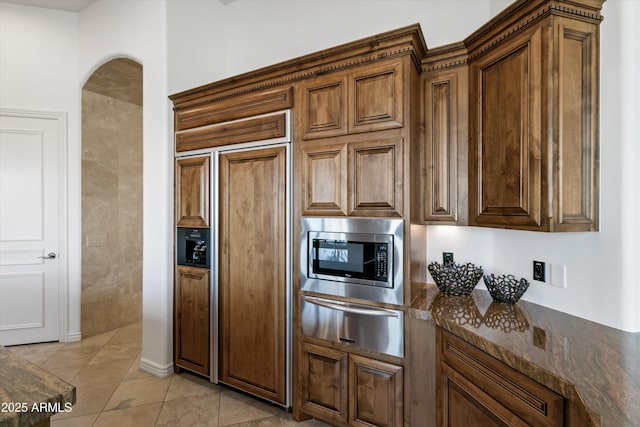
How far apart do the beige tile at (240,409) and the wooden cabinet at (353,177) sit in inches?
57.2

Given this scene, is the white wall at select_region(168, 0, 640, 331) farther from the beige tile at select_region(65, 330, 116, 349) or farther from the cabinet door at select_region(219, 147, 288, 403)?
the beige tile at select_region(65, 330, 116, 349)

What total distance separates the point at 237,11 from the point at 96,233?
289 centimetres

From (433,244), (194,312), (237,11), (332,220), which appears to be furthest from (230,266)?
(237,11)

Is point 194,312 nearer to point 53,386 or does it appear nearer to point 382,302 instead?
point 382,302

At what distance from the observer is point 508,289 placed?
6.37 feet

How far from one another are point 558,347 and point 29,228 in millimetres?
4583

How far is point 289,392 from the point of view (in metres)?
2.38

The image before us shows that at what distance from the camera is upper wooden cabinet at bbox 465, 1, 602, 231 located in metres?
1.57

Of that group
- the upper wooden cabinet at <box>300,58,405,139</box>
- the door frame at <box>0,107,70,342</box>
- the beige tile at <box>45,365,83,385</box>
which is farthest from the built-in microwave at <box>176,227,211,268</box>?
the door frame at <box>0,107,70,342</box>

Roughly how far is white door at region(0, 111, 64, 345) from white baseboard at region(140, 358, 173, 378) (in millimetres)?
1435

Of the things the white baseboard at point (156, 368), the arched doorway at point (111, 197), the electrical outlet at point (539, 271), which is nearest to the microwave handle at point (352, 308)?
the electrical outlet at point (539, 271)

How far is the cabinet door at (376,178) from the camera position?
199cm

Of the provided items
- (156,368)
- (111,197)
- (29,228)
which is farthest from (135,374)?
(111,197)

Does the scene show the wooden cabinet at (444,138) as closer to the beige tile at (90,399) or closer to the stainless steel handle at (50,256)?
the beige tile at (90,399)
